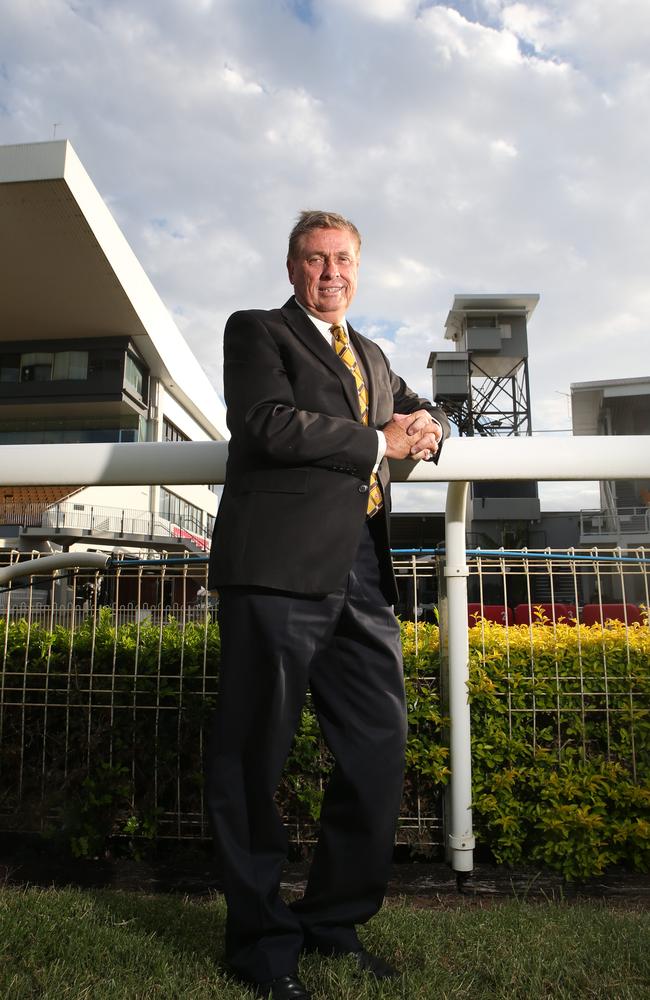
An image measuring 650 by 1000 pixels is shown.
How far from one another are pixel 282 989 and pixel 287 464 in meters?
1.20

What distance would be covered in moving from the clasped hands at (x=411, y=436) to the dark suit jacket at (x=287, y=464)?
109 millimetres

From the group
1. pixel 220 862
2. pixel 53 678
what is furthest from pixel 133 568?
pixel 220 862

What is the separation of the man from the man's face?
11mm

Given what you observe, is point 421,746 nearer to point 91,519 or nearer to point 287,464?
point 287,464

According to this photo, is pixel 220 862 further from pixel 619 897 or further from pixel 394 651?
pixel 619 897

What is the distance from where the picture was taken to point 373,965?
183 centimetres

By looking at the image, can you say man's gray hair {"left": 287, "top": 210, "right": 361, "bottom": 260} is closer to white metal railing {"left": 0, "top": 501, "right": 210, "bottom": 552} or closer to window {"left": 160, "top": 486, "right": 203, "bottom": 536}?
white metal railing {"left": 0, "top": 501, "right": 210, "bottom": 552}

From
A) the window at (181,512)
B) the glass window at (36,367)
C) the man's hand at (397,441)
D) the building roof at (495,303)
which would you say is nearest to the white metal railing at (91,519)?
the window at (181,512)

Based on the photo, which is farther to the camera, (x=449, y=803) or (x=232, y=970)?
(x=449, y=803)

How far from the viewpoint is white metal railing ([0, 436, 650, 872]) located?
7.62ft

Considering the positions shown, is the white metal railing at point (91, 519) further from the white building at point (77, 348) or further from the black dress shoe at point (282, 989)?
the black dress shoe at point (282, 989)

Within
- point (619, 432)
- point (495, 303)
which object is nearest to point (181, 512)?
point (495, 303)

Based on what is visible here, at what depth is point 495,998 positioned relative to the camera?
5.46ft

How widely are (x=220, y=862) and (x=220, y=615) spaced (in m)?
0.59
